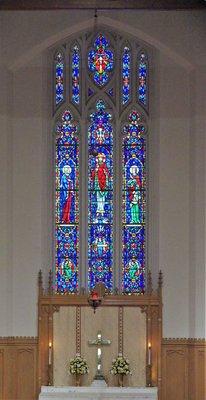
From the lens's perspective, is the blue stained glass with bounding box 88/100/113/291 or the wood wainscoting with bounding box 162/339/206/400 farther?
the blue stained glass with bounding box 88/100/113/291

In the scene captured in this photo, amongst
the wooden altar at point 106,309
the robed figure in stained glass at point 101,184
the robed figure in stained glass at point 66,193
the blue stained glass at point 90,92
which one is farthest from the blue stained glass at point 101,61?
the wooden altar at point 106,309

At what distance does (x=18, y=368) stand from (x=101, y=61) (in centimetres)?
586

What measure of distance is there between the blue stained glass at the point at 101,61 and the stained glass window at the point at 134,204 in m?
0.87

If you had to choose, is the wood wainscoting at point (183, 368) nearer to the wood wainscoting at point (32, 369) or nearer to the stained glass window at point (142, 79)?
the wood wainscoting at point (32, 369)

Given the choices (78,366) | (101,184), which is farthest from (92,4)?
(78,366)

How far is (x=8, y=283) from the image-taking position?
22.1 m

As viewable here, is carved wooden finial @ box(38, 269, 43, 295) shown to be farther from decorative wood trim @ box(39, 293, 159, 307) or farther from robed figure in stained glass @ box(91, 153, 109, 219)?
robed figure in stained glass @ box(91, 153, 109, 219)

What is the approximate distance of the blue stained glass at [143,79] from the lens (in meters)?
22.8

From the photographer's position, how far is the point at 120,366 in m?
21.9

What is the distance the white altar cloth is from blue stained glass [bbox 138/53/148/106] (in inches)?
209

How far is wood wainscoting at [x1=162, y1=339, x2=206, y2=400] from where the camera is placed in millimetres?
21906

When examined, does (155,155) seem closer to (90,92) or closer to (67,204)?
(90,92)

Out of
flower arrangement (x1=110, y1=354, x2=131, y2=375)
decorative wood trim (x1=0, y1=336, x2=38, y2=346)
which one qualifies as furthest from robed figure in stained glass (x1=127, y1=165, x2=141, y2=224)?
decorative wood trim (x1=0, y1=336, x2=38, y2=346)

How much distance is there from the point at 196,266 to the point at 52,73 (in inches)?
176
